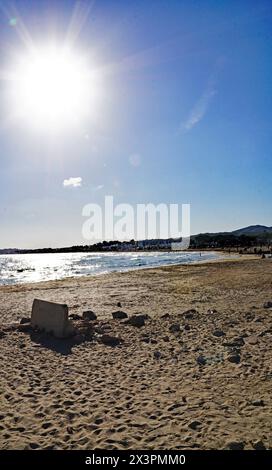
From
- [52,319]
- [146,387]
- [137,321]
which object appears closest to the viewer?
[146,387]

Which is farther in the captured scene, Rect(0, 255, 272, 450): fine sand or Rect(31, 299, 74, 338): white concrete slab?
Rect(31, 299, 74, 338): white concrete slab

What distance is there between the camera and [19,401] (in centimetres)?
590

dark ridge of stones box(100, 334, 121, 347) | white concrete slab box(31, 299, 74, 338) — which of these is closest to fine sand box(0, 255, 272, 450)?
dark ridge of stones box(100, 334, 121, 347)

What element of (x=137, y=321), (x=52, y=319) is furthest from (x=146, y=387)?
(x=137, y=321)

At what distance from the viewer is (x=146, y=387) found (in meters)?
6.41

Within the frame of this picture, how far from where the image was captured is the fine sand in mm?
4754

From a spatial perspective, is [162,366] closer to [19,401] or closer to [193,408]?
[193,408]

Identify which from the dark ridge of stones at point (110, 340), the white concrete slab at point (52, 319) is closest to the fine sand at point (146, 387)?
the dark ridge of stones at point (110, 340)

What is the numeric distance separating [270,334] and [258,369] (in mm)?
2766

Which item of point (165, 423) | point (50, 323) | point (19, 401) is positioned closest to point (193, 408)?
point (165, 423)

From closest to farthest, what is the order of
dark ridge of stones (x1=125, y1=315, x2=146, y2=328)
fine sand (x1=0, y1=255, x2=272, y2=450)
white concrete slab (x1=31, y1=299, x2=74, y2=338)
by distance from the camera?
fine sand (x1=0, y1=255, x2=272, y2=450) < white concrete slab (x1=31, y1=299, x2=74, y2=338) < dark ridge of stones (x1=125, y1=315, x2=146, y2=328)

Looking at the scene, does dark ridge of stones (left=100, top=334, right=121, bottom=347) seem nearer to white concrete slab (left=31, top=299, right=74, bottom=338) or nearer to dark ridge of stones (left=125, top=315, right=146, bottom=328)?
white concrete slab (left=31, top=299, right=74, bottom=338)

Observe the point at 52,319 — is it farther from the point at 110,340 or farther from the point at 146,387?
the point at 146,387

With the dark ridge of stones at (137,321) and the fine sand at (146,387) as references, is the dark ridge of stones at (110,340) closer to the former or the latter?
the fine sand at (146,387)
